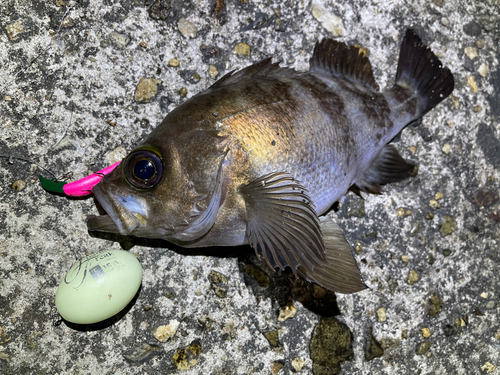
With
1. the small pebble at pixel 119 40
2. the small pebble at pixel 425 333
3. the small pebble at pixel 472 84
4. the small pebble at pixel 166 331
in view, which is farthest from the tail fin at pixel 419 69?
the small pebble at pixel 166 331

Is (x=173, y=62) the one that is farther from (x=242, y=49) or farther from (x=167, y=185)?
(x=167, y=185)

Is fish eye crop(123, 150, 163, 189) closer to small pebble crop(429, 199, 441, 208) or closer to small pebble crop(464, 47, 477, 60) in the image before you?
small pebble crop(429, 199, 441, 208)

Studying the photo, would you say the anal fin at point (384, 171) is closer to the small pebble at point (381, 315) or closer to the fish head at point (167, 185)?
the small pebble at point (381, 315)

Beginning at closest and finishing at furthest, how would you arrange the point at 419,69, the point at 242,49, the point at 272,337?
the point at 272,337 → the point at 242,49 → the point at 419,69

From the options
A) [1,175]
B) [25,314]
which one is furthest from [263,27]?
[25,314]

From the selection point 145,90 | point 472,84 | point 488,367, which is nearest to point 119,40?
point 145,90

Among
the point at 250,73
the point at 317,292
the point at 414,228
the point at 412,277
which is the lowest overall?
the point at 317,292

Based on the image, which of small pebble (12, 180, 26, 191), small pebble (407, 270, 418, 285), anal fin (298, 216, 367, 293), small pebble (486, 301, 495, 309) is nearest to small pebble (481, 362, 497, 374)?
small pebble (486, 301, 495, 309)
